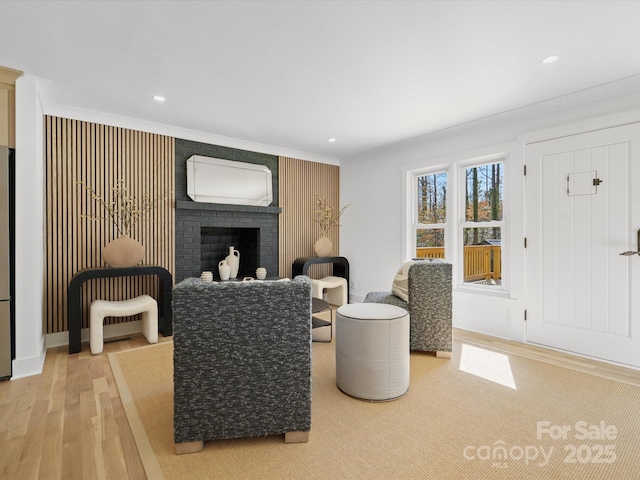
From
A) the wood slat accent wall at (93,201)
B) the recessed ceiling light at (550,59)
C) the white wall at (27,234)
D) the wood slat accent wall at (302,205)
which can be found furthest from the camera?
the wood slat accent wall at (302,205)

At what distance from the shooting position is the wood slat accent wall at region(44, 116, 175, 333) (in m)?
3.33

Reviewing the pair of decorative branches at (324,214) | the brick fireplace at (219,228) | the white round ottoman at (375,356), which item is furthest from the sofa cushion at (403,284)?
the pair of decorative branches at (324,214)

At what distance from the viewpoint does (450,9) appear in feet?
6.15

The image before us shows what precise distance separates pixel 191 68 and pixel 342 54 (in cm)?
116

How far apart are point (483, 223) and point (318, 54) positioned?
8.99ft

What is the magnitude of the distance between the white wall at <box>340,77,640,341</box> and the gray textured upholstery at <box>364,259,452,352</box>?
1.05 m

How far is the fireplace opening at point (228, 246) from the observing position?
15.2 ft

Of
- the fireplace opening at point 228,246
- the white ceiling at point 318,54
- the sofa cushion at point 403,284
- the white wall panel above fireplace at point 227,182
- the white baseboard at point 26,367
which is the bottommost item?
the white baseboard at point 26,367

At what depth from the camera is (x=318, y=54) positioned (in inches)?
92.7

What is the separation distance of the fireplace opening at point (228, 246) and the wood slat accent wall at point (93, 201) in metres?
0.61

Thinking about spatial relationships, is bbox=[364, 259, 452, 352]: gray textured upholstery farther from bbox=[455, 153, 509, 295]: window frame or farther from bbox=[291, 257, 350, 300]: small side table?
bbox=[291, 257, 350, 300]: small side table

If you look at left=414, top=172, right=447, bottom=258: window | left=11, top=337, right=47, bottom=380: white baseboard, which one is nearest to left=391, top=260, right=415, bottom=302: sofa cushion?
left=414, top=172, right=447, bottom=258: window

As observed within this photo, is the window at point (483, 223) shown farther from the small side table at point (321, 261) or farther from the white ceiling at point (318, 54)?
the small side table at point (321, 261)

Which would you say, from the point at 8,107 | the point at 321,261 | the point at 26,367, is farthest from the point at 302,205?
the point at 26,367
